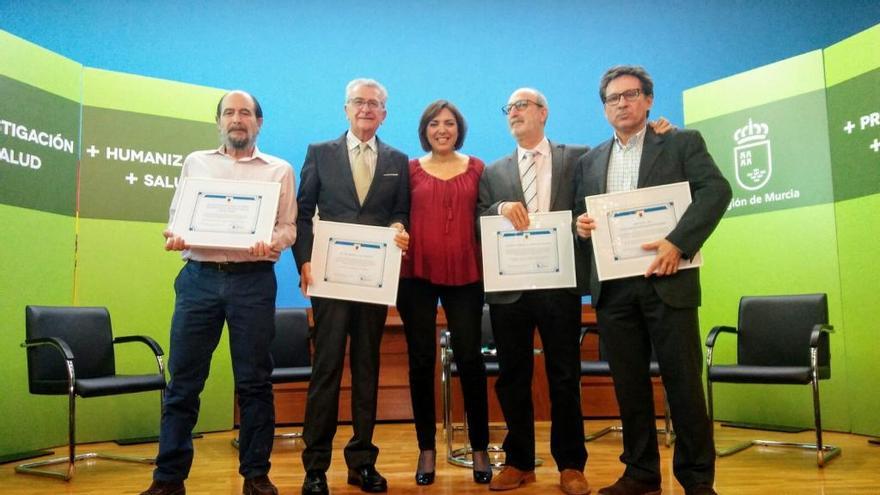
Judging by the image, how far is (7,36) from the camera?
4086 millimetres

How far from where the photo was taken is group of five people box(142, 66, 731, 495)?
2572 mm

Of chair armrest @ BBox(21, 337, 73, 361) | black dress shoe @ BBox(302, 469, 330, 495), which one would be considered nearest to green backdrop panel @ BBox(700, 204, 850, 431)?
black dress shoe @ BBox(302, 469, 330, 495)

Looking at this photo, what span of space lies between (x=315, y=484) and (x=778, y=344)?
9.83 feet

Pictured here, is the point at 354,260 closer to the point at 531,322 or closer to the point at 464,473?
the point at 531,322

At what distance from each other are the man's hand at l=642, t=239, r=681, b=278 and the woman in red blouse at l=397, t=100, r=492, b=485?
0.78 m

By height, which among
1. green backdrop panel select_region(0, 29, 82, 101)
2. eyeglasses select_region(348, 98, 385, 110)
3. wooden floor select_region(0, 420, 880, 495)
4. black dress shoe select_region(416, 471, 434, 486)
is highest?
green backdrop panel select_region(0, 29, 82, 101)

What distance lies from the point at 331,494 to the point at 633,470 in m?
→ 1.23

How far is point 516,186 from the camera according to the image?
2.97 meters

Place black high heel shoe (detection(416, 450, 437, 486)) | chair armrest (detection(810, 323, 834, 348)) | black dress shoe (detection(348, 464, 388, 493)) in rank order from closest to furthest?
black dress shoe (detection(348, 464, 388, 493)) < black high heel shoe (detection(416, 450, 437, 486)) < chair armrest (detection(810, 323, 834, 348))

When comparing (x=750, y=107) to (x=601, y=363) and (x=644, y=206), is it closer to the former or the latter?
(x=601, y=363)

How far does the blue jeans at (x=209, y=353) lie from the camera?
8.86 ft

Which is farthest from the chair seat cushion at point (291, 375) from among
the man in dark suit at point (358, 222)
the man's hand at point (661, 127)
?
the man's hand at point (661, 127)

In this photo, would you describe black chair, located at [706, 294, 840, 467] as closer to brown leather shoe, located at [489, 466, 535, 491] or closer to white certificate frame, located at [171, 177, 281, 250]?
brown leather shoe, located at [489, 466, 535, 491]

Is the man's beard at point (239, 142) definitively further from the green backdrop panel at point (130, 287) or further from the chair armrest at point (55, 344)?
the green backdrop panel at point (130, 287)
